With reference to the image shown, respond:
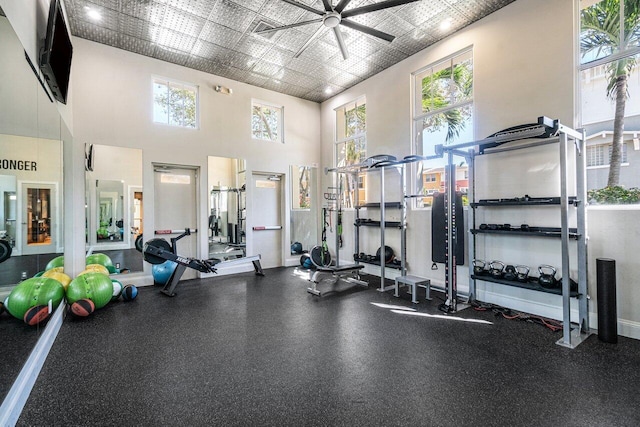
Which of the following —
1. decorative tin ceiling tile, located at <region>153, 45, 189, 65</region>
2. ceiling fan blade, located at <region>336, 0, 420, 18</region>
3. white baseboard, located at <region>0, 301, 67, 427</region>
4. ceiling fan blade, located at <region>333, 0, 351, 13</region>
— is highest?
decorative tin ceiling tile, located at <region>153, 45, 189, 65</region>

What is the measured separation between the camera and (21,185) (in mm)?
2379

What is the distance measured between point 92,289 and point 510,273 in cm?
555

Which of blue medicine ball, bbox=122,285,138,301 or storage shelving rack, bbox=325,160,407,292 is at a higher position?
storage shelving rack, bbox=325,160,407,292

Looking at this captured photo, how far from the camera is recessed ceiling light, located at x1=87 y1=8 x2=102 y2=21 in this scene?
4.31 meters

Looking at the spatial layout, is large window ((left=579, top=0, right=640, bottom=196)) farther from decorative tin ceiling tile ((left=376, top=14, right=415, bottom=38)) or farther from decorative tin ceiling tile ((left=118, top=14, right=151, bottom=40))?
decorative tin ceiling tile ((left=118, top=14, right=151, bottom=40))

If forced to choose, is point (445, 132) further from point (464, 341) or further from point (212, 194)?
point (212, 194)

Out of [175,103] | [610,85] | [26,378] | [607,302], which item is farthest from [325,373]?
[175,103]

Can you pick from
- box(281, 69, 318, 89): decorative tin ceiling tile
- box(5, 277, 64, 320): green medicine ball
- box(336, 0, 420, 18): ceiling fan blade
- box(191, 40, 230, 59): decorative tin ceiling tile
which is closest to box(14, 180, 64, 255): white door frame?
box(5, 277, 64, 320): green medicine ball

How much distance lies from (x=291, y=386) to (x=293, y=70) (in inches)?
229

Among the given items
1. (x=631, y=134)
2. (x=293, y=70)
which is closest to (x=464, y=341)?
(x=631, y=134)

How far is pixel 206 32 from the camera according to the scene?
4.84 meters

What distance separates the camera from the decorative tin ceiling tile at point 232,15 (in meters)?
4.21

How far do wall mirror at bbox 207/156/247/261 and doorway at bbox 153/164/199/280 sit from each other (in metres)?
0.34

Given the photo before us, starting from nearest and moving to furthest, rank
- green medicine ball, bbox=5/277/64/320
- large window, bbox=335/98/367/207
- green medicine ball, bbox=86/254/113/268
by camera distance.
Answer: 1. green medicine ball, bbox=5/277/64/320
2. green medicine ball, bbox=86/254/113/268
3. large window, bbox=335/98/367/207
